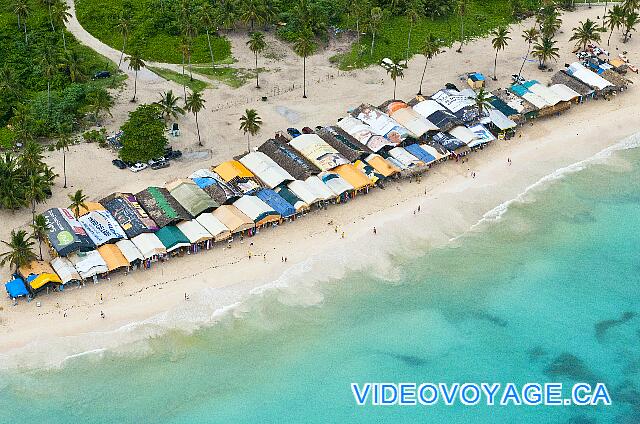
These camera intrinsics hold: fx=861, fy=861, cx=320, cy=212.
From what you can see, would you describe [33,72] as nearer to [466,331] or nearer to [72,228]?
[72,228]

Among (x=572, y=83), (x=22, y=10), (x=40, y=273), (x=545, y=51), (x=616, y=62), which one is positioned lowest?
(x=40, y=273)

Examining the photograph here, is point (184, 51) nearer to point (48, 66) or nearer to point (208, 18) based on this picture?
point (208, 18)

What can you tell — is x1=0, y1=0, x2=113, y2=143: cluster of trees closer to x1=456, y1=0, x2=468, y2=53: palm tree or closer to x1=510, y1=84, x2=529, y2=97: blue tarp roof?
x1=456, y1=0, x2=468, y2=53: palm tree

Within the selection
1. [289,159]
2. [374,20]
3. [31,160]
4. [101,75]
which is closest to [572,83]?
[374,20]

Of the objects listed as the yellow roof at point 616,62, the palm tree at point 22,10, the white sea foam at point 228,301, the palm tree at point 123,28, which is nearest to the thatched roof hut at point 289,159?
the white sea foam at point 228,301

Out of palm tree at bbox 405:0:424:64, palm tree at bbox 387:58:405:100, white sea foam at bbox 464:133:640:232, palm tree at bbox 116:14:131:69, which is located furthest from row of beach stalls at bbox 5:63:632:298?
palm tree at bbox 116:14:131:69
